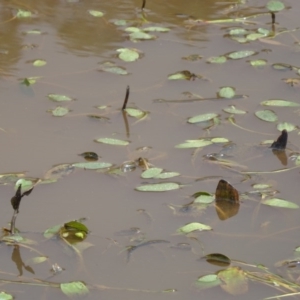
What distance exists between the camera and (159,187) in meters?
2.56

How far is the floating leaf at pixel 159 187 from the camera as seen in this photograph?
256 cm

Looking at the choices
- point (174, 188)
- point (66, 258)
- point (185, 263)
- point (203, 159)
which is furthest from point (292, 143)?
point (66, 258)

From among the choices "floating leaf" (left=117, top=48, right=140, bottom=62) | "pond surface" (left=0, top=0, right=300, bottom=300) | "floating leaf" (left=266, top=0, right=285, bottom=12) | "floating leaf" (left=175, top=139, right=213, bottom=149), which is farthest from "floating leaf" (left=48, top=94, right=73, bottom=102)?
"floating leaf" (left=266, top=0, right=285, bottom=12)

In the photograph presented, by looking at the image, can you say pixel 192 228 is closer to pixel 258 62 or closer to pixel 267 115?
pixel 267 115

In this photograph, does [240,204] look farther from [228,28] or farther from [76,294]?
[228,28]

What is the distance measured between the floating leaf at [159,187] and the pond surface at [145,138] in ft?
0.08

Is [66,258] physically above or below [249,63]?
below

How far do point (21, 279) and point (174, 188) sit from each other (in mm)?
649

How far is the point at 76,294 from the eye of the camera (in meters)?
2.10

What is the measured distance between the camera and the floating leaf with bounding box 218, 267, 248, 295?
213cm

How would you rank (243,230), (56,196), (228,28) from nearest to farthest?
(243,230) → (56,196) → (228,28)

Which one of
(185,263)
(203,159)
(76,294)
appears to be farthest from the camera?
(203,159)

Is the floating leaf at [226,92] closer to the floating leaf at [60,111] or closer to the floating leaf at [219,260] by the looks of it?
the floating leaf at [60,111]

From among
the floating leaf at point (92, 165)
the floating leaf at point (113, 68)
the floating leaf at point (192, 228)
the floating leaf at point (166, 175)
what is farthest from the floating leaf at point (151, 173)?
the floating leaf at point (113, 68)
